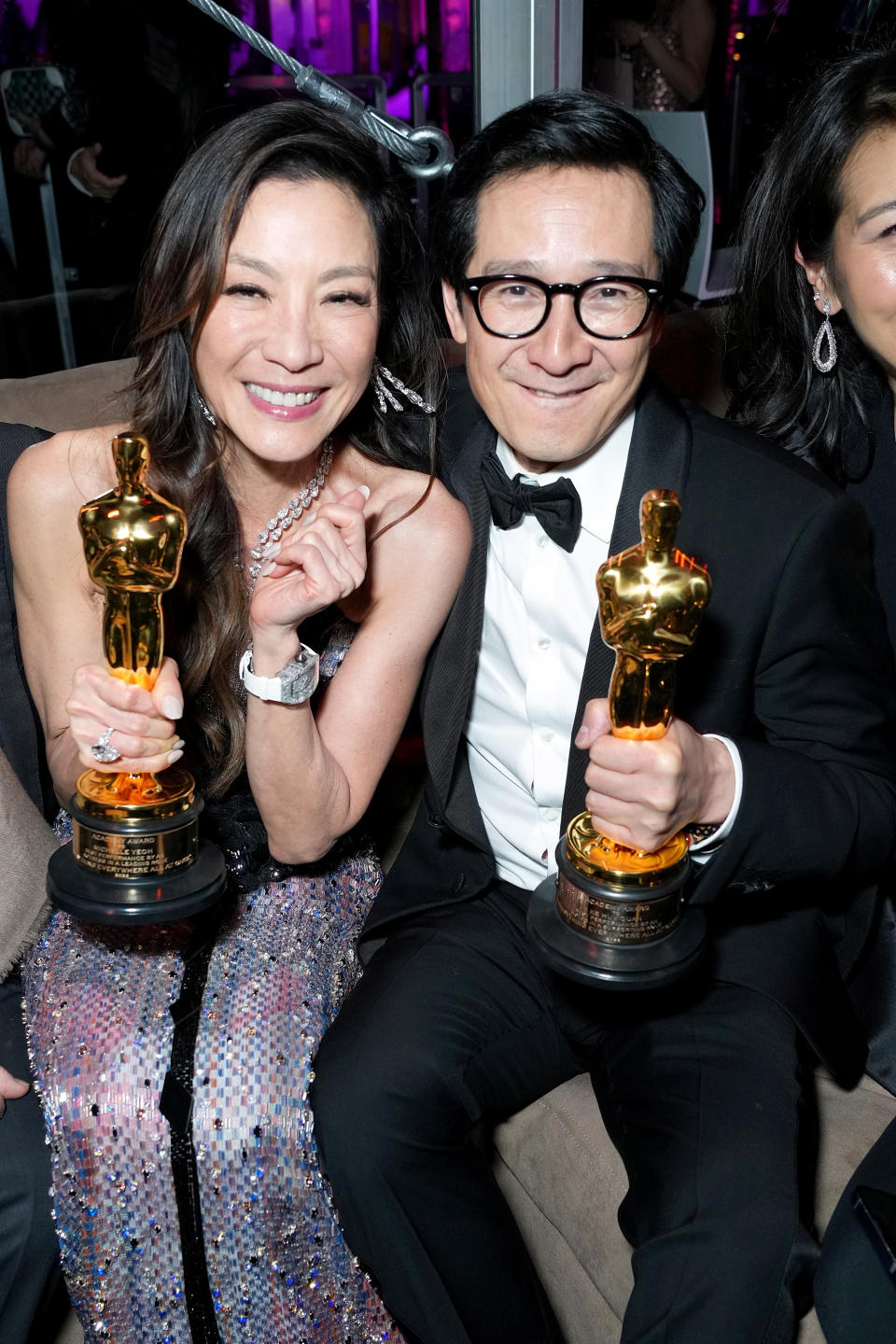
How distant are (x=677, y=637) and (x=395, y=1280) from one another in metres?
0.87

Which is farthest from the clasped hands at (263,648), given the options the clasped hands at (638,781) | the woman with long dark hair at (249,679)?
the clasped hands at (638,781)

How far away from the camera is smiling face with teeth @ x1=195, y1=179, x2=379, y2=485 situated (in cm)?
155

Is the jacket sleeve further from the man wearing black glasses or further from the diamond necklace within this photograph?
the diamond necklace

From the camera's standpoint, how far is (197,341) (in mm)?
1604

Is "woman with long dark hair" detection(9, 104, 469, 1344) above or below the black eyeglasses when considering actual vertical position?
→ below

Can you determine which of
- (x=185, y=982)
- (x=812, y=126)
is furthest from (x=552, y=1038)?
(x=812, y=126)

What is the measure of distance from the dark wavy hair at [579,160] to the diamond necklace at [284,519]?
1.16ft

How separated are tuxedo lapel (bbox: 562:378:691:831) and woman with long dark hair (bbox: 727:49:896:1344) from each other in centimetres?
32

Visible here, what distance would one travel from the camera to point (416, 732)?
2.25 m

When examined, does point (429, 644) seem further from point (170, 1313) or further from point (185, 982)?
point (170, 1313)

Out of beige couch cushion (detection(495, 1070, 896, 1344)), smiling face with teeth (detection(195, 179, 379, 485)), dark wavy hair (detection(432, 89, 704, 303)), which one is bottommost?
beige couch cushion (detection(495, 1070, 896, 1344))

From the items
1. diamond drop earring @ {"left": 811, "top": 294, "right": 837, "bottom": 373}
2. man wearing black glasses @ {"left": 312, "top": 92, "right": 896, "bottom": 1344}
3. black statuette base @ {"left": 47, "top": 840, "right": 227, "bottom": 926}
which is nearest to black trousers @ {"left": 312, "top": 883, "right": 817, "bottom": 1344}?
man wearing black glasses @ {"left": 312, "top": 92, "right": 896, "bottom": 1344}

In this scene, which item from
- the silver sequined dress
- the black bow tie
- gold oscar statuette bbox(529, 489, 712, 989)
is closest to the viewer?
gold oscar statuette bbox(529, 489, 712, 989)

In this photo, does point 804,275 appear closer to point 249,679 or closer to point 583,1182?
point 249,679
